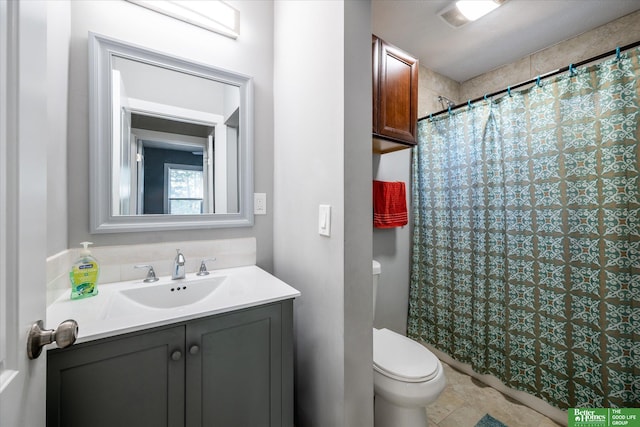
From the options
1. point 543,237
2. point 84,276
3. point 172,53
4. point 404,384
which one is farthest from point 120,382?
point 543,237

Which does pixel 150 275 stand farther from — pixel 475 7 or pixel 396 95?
pixel 475 7

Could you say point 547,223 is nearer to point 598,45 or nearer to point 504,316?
point 504,316

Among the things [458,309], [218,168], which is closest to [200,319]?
[218,168]

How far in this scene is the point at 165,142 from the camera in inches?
51.4

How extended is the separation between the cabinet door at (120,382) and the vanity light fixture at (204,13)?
1446mm

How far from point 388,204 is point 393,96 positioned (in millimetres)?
756

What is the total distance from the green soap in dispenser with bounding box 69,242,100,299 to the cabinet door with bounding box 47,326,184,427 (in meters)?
0.37

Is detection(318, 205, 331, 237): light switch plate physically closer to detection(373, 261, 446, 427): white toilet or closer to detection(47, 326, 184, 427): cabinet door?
detection(47, 326, 184, 427): cabinet door

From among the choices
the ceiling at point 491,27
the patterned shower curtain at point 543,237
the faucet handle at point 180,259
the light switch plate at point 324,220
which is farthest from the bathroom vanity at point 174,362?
the ceiling at point 491,27

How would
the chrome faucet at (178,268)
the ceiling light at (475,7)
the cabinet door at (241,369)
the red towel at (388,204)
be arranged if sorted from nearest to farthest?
the cabinet door at (241,369), the chrome faucet at (178,268), the ceiling light at (475,7), the red towel at (388,204)

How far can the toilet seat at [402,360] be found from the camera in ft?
3.93

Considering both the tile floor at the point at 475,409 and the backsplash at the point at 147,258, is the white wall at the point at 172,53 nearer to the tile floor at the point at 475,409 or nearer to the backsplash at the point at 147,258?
the backsplash at the point at 147,258

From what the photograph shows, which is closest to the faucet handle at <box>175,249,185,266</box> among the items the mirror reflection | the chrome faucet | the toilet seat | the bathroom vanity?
the chrome faucet

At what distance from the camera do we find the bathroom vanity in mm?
754
